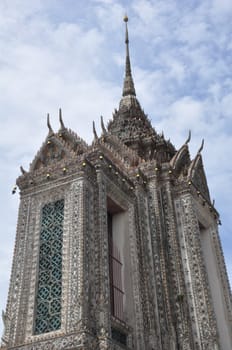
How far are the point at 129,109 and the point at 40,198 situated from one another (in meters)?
8.96

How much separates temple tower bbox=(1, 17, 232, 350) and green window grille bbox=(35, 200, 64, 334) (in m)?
0.02

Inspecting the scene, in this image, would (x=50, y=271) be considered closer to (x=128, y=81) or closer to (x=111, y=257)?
(x=111, y=257)

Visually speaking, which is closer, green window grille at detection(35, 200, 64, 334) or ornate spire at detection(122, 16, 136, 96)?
green window grille at detection(35, 200, 64, 334)

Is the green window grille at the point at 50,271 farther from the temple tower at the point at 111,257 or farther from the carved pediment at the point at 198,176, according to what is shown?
the carved pediment at the point at 198,176

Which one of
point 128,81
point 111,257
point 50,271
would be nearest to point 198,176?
point 111,257

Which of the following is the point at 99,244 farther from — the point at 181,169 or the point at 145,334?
the point at 181,169

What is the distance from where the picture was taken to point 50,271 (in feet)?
37.7

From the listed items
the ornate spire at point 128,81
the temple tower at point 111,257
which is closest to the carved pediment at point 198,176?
the temple tower at point 111,257

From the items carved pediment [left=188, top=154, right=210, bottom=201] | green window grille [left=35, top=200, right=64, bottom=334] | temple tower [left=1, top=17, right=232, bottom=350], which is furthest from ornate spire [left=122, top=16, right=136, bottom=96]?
green window grille [left=35, top=200, right=64, bottom=334]

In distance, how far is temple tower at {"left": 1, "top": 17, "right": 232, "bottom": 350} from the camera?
10.7 m

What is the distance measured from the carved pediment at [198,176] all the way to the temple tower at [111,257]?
9cm

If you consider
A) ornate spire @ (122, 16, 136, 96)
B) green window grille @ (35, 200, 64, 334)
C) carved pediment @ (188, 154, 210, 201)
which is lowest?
green window grille @ (35, 200, 64, 334)

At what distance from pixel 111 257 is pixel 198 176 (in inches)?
237

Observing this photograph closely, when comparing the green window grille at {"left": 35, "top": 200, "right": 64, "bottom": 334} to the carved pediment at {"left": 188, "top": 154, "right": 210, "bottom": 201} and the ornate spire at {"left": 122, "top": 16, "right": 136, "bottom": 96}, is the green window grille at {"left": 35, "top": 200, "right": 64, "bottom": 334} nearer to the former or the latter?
the carved pediment at {"left": 188, "top": 154, "right": 210, "bottom": 201}
